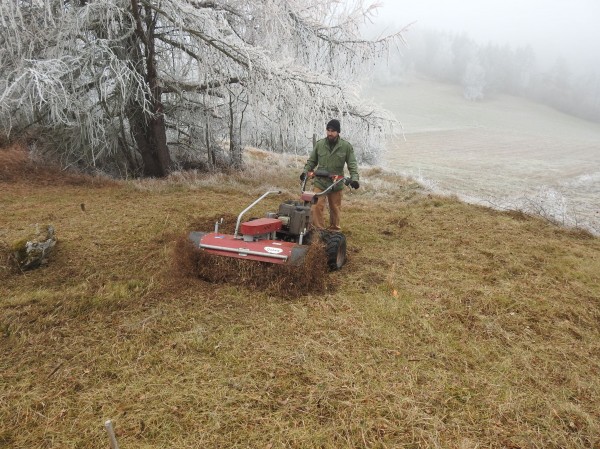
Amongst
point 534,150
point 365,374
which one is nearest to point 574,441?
point 365,374

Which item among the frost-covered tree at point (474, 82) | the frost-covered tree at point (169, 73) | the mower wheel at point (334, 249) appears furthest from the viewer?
the frost-covered tree at point (474, 82)

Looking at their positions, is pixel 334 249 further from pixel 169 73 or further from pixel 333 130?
pixel 169 73

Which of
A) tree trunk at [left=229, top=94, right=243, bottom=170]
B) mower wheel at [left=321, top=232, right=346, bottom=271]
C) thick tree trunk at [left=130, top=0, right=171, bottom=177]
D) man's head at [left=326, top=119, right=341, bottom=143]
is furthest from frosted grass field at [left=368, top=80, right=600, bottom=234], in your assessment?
mower wheel at [left=321, top=232, right=346, bottom=271]

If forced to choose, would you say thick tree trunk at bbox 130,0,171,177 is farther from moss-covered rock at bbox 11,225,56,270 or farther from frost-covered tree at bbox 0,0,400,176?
moss-covered rock at bbox 11,225,56,270

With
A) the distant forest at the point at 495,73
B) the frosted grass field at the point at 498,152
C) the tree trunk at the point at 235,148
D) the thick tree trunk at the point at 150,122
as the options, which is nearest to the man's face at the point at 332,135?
the thick tree trunk at the point at 150,122

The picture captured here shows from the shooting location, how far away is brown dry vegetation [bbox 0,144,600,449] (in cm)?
269

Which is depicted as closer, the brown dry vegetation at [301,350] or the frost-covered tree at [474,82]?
the brown dry vegetation at [301,350]

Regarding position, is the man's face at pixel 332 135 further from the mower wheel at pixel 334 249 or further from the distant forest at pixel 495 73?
the distant forest at pixel 495 73

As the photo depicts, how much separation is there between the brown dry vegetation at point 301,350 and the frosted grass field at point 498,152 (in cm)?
487

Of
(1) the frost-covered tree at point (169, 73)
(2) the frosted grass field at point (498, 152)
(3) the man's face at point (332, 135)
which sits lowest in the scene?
(2) the frosted grass field at point (498, 152)

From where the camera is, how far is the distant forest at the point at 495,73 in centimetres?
6794

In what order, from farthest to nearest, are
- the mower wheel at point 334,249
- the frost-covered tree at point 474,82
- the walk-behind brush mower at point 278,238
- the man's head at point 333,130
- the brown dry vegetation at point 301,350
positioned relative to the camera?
the frost-covered tree at point 474,82 < the man's head at point 333,130 < the mower wheel at point 334,249 < the walk-behind brush mower at point 278,238 < the brown dry vegetation at point 301,350

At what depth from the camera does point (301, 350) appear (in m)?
3.44

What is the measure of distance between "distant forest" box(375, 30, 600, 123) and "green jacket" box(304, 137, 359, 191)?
61003 mm
